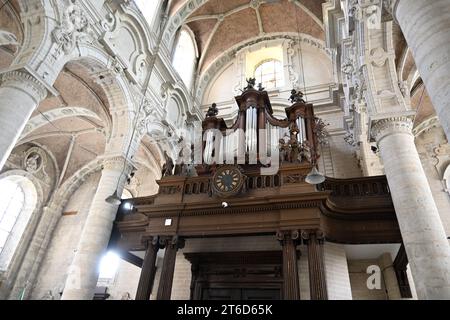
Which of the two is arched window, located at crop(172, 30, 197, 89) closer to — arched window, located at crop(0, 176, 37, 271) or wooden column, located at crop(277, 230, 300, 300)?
arched window, located at crop(0, 176, 37, 271)

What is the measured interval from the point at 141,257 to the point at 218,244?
7.77 ft

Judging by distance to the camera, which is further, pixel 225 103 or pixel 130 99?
pixel 225 103

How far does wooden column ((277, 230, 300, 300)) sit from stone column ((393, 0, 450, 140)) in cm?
346

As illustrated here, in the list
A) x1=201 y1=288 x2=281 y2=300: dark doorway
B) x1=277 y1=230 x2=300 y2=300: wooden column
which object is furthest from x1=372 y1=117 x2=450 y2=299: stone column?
x1=201 y1=288 x2=281 y2=300: dark doorway

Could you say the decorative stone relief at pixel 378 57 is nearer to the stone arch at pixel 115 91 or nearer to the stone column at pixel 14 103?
the stone arch at pixel 115 91

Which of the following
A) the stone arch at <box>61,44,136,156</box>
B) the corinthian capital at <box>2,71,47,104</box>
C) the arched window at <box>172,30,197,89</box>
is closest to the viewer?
the corinthian capital at <box>2,71,47,104</box>

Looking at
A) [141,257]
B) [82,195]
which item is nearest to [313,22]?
[141,257]

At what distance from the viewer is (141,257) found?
8453mm

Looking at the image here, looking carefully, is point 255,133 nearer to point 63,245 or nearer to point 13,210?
point 63,245

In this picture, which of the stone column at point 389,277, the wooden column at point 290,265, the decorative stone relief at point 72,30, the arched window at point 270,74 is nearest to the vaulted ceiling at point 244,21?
the arched window at point 270,74

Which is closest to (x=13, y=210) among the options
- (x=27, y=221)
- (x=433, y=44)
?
(x=27, y=221)

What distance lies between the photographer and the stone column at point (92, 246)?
23.0 feet

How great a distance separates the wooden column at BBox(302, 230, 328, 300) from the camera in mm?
5102
